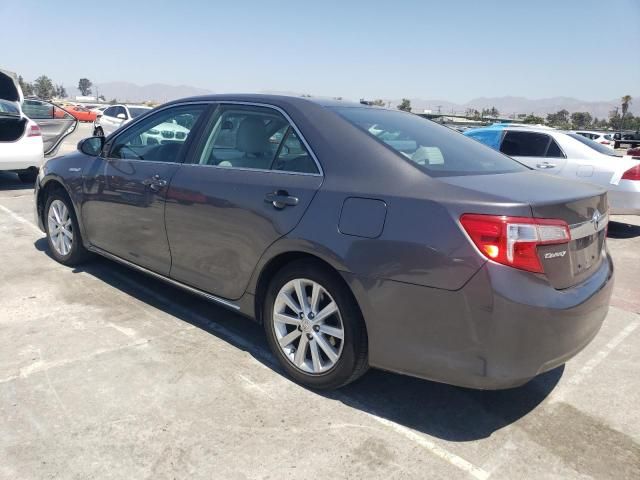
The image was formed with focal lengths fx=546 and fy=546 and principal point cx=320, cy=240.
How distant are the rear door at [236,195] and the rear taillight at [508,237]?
0.92 meters

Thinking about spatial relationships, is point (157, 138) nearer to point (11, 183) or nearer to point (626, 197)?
point (626, 197)

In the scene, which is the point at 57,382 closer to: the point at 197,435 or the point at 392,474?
the point at 197,435

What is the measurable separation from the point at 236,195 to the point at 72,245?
2.39 m

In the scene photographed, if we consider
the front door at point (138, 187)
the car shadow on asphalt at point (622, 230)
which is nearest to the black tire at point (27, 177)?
the front door at point (138, 187)

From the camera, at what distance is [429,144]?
324 centimetres

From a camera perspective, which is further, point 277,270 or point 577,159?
point 577,159

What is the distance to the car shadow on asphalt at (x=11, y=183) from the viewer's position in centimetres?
961

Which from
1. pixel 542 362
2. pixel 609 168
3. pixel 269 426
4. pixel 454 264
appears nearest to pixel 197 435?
pixel 269 426

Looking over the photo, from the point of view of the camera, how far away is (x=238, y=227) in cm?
A: 326

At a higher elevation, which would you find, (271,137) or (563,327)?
(271,137)

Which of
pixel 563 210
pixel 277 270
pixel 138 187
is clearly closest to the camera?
pixel 563 210

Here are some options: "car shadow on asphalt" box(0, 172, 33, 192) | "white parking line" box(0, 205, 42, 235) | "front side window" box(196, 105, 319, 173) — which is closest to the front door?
"front side window" box(196, 105, 319, 173)

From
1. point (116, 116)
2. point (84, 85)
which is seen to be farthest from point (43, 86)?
point (116, 116)

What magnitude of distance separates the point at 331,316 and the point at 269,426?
0.64m
